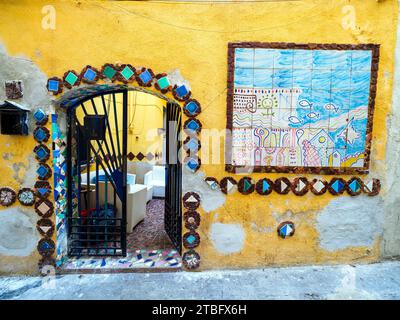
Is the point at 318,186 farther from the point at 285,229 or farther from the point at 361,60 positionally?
the point at 361,60

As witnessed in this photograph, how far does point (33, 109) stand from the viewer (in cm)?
305

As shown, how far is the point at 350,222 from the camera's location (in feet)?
10.8

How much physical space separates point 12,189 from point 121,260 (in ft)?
4.89

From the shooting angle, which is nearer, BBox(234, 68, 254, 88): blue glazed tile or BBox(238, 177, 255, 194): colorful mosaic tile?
BBox(234, 68, 254, 88): blue glazed tile

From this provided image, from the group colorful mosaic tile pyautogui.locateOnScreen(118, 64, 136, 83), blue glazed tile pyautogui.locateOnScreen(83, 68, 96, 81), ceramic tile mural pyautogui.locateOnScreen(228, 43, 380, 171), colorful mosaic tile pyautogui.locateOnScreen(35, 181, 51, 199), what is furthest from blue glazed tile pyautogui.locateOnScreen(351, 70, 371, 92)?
colorful mosaic tile pyautogui.locateOnScreen(35, 181, 51, 199)

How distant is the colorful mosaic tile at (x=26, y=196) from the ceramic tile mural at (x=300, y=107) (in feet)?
7.63

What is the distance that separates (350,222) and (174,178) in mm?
2254

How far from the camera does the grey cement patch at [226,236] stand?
3.24 m

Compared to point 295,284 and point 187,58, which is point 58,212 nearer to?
point 187,58

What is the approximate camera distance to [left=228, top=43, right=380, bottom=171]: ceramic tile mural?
3098 millimetres

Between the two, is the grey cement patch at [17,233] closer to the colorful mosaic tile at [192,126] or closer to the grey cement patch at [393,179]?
the colorful mosaic tile at [192,126]

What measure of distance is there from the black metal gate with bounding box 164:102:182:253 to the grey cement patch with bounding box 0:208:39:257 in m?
1.64

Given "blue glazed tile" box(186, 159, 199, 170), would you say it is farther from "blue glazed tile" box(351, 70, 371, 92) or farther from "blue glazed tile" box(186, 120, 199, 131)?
"blue glazed tile" box(351, 70, 371, 92)

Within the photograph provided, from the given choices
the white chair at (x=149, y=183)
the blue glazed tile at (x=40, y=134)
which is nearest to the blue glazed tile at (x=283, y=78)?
the blue glazed tile at (x=40, y=134)
